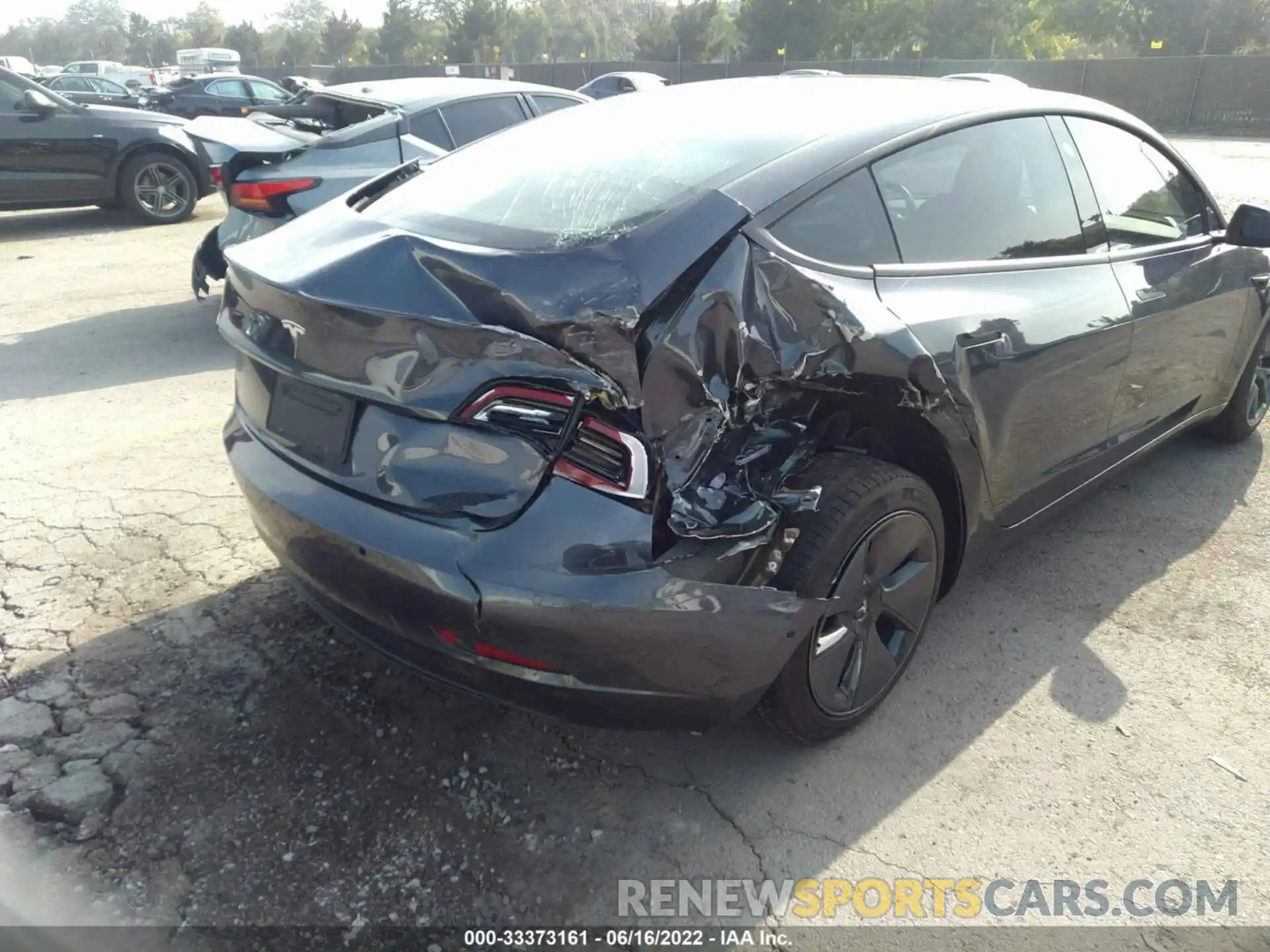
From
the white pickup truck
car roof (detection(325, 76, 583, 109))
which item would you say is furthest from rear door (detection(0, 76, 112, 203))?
the white pickup truck

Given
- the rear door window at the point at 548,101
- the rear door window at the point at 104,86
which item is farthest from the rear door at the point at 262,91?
the rear door window at the point at 548,101

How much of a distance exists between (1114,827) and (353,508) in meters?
2.07

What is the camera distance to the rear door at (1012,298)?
2.58 m

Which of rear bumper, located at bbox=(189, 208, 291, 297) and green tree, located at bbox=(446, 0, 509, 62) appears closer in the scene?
rear bumper, located at bbox=(189, 208, 291, 297)

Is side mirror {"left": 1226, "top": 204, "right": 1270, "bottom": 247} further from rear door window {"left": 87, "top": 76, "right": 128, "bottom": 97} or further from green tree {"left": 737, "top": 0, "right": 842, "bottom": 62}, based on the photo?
green tree {"left": 737, "top": 0, "right": 842, "bottom": 62}

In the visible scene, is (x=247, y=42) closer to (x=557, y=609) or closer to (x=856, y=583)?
(x=856, y=583)

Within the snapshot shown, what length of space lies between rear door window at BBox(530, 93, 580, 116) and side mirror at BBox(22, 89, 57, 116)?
569 centimetres

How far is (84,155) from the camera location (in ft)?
31.4

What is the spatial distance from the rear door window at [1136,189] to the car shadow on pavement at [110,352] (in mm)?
4779

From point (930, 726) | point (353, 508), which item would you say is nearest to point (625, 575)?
point (353, 508)

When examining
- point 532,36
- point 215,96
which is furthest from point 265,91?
point 532,36

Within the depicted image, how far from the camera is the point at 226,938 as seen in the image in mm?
2023

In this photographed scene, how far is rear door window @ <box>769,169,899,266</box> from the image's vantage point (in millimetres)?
2336

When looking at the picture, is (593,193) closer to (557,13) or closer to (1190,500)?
(1190,500)
